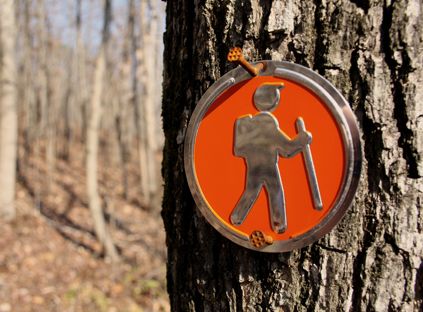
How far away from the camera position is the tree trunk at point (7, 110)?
7.63m

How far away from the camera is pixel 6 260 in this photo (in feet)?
21.0

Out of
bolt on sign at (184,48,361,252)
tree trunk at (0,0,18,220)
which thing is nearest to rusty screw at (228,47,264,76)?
bolt on sign at (184,48,361,252)

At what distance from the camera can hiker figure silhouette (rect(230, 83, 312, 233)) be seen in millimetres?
990

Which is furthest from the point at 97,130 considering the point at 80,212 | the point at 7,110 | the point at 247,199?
the point at 247,199

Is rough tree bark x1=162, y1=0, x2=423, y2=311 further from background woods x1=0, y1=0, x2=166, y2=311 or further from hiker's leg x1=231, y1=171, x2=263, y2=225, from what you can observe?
background woods x1=0, y1=0, x2=166, y2=311

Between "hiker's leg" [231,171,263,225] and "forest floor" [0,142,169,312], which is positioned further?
"forest floor" [0,142,169,312]

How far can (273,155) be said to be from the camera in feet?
3.29

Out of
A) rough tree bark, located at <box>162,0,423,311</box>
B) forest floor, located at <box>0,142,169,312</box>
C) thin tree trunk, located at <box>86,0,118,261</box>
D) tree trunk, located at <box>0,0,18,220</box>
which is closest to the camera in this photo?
rough tree bark, located at <box>162,0,423,311</box>

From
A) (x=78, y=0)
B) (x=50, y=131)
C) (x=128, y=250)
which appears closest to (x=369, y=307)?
(x=128, y=250)

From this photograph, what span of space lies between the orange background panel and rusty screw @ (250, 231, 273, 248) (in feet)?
0.04

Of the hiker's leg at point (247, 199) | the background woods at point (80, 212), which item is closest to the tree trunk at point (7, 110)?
the background woods at point (80, 212)

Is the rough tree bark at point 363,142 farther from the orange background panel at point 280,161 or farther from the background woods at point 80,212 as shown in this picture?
the background woods at point 80,212

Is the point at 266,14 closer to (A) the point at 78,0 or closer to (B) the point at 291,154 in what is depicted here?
(B) the point at 291,154

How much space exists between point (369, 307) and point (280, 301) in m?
0.21
